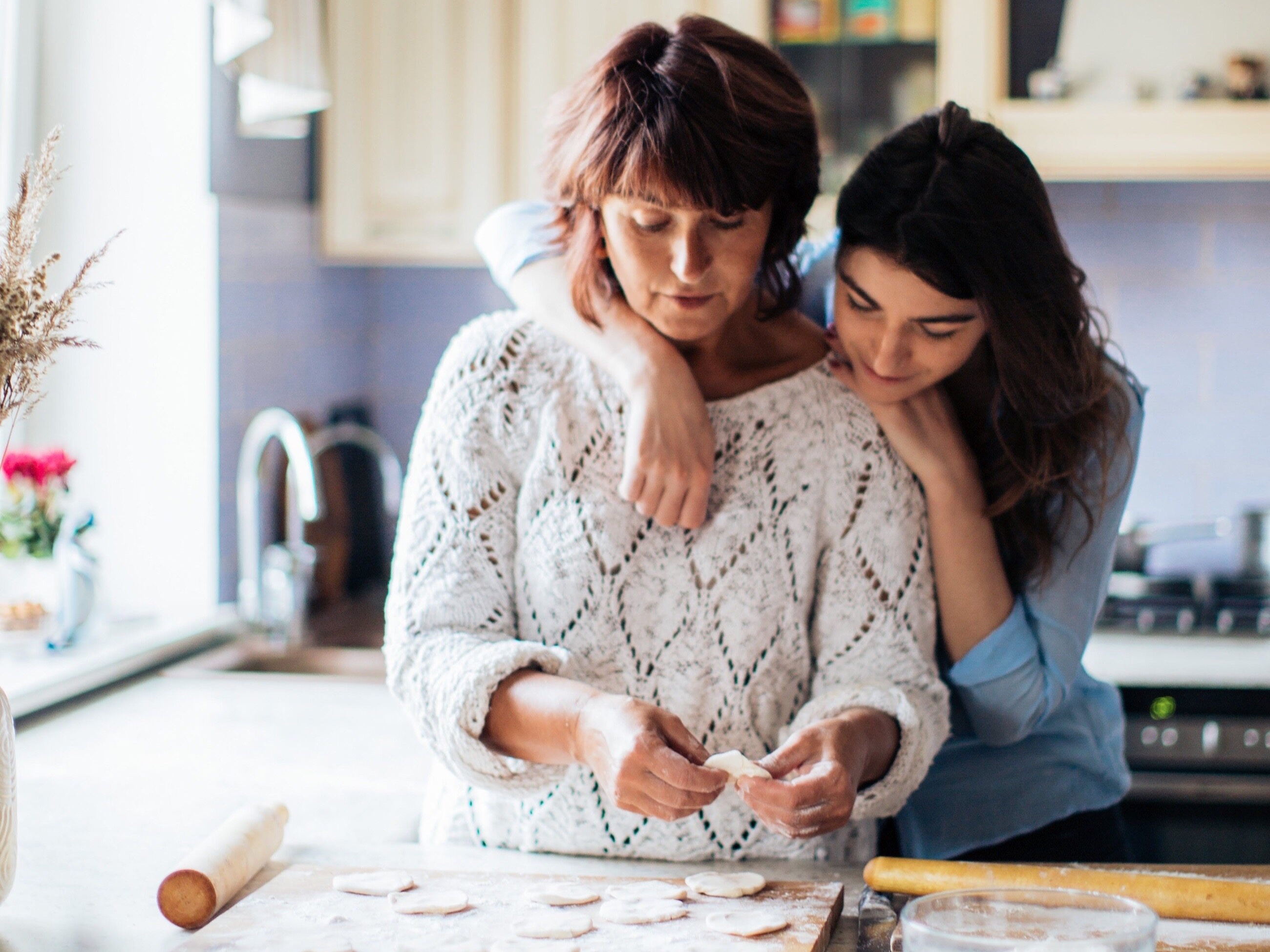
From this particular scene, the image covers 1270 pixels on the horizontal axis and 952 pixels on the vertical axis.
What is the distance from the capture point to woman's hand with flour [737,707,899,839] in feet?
2.99

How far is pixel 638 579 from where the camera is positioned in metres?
1.14

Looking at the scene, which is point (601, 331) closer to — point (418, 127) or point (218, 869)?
point (218, 869)

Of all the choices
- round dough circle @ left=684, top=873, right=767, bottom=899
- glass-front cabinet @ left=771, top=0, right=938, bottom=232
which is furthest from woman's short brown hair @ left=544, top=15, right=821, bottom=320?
glass-front cabinet @ left=771, top=0, right=938, bottom=232

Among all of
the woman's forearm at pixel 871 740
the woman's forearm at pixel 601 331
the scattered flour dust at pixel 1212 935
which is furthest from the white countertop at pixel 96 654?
the scattered flour dust at pixel 1212 935

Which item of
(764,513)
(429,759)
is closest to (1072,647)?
(764,513)

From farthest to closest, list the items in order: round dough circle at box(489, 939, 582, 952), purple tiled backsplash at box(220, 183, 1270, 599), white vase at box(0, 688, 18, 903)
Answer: purple tiled backsplash at box(220, 183, 1270, 599), white vase at box(0, 688, 18, 903), round dough circle at box(489, 939, 582, 952)

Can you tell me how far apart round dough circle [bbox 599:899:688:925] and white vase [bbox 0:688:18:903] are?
445 millimetres

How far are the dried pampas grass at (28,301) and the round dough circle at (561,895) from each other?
50 centimetres

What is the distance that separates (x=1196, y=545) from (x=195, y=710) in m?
1.85

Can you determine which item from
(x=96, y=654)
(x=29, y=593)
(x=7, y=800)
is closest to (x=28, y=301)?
(x=7, y=800)

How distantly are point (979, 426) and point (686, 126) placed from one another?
45 cm

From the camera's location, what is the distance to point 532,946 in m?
0.84

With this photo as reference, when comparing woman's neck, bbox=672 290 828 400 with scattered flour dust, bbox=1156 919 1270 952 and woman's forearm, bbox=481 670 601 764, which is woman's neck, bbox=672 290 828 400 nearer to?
woman's forearm, bbox=481 670 601 764

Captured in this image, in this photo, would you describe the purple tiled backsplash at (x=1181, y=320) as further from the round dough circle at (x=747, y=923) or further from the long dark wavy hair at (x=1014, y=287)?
the round dough circle at (x=747, y=923)
